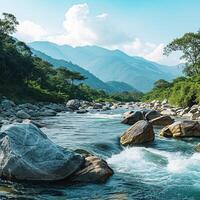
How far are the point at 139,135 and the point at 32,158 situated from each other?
918 cm

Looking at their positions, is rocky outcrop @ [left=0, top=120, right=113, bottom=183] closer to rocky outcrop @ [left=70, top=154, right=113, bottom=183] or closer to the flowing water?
rocky outcrop @ [left=70, top=154, right=113, bottom=183]

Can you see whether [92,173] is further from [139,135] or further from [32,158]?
[139,135]

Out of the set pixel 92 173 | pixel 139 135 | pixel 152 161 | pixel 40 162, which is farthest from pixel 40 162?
pixel 139 135

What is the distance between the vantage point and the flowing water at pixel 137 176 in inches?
538

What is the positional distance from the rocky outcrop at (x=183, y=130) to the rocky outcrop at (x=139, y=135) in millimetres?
2994

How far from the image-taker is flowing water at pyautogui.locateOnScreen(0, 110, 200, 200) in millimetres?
13656

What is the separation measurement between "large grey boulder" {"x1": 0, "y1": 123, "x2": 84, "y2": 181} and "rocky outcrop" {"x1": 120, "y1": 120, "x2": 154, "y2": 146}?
7.42 metres

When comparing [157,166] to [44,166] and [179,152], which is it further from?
[44,166]

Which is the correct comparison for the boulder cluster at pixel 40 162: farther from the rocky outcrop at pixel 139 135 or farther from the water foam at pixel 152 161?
the rocky outcrop at pixel 139 135

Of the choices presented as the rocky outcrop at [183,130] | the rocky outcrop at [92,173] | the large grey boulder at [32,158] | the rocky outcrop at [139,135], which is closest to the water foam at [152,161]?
the rocky outcrop at [139,135]

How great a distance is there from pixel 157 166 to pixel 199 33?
2806 inches

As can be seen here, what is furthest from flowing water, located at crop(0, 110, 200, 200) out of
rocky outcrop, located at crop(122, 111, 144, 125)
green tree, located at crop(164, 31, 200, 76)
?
green tree, located at crop(164, 31, 200, 76)

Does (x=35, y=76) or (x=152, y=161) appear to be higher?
(x=35, y=76)

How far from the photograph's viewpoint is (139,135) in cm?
2312
